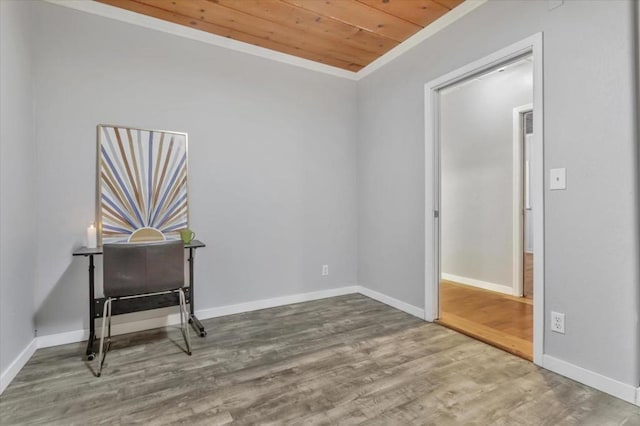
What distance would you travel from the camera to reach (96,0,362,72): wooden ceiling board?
8.11 feet

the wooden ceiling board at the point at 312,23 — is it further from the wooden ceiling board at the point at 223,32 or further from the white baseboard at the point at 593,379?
the white baseboard at the point at 593,379

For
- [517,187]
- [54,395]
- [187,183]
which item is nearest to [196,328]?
[54,395]

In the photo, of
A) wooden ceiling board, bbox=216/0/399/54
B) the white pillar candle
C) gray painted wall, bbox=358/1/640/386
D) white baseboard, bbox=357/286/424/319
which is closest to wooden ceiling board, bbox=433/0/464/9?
gray painted wall, bbox=358/1/640/386

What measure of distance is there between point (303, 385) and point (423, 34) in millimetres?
2994

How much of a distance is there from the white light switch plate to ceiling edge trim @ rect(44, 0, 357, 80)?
2512mm

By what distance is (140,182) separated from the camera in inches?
103

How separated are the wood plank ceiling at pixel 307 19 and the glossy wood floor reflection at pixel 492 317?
263 centimetres

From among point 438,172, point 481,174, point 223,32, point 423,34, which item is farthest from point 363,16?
point 481,174

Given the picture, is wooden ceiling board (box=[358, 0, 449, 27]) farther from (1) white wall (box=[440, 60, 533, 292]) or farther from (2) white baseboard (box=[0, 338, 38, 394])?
(2) white baseboard (box=[0, 338, 38, 394])

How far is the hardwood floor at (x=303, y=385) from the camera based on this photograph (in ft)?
4.99

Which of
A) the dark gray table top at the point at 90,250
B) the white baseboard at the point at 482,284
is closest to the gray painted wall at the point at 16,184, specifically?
the dark gray table top at the point at 90,250

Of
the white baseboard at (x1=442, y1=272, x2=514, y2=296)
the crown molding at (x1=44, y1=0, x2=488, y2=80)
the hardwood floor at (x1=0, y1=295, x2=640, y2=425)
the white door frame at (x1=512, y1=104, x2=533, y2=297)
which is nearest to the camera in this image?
the hardwood floor at (x1=0, y1=295, x2=640, y2=425)

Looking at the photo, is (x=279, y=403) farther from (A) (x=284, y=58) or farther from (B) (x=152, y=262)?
(A) (x=284, y=58)

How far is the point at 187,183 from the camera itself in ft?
9.12
